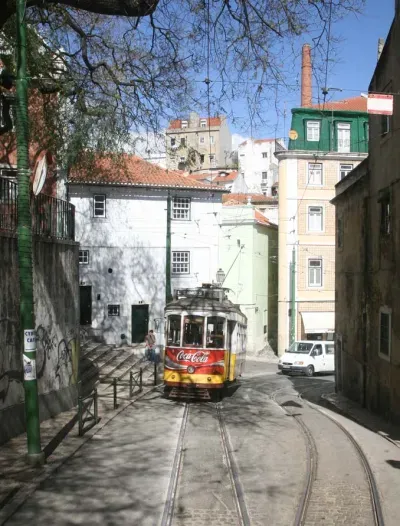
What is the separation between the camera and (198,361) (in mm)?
16281

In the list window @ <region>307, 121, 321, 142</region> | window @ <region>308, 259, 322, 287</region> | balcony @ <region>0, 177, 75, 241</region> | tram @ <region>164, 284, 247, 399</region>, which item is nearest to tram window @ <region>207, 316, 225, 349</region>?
tram @ <region>164, 284, 247, 399</region>

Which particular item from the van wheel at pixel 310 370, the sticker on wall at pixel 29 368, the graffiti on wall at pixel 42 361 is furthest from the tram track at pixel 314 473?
the van wheel at pixel 310 370

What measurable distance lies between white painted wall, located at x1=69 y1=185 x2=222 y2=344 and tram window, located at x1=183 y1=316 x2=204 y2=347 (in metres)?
13.2

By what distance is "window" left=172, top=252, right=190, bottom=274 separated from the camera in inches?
1206

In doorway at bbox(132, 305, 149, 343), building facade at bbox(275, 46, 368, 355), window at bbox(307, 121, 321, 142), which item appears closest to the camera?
doorway at bbox(132, 305, 149, 343)

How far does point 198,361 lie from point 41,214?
20.1 ft

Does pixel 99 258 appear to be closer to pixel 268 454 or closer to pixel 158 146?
pixel 158 146

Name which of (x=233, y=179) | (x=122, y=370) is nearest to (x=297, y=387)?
(x=122, y=370)

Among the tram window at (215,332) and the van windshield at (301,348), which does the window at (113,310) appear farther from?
the tram window at (215,332)

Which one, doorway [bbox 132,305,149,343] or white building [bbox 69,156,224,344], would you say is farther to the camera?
doorway [bbox 132,305,149,343]

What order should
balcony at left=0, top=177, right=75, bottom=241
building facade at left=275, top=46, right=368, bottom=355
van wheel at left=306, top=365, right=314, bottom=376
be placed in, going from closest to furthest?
balcony at left=0, top=177, right=75, bottom=241 < van wheel at left=306, top=365, right=314, bottom=376 < building facade at left=275, top=46, right=368, bottom=355

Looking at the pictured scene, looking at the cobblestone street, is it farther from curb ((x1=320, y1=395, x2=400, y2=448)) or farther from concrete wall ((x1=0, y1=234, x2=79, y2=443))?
concrete wall ((x1=0, y1=234, x2=79, y2=443))

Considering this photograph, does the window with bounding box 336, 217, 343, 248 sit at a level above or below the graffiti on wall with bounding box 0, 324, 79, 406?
above

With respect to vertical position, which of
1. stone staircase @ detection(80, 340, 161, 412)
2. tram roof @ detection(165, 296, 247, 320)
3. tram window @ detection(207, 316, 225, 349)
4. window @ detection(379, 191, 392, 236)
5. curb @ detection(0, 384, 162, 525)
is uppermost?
window @ detection(379, 191, 392, 236)
